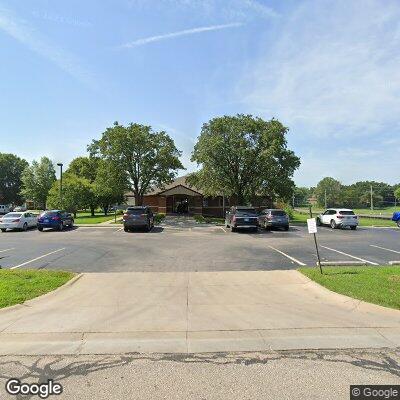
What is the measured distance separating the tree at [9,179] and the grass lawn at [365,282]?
102 m

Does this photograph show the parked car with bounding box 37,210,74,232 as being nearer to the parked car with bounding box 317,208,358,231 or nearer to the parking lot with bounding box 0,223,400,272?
the parking lot with bounding box 0,223,400,272

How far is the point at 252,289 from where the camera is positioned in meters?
9.32

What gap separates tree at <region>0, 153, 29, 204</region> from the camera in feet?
324

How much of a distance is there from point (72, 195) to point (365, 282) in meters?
38.2

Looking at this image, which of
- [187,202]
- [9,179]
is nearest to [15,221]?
[187,202]

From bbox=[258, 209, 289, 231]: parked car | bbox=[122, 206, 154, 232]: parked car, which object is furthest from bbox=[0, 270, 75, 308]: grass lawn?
bbox=[258, 209, 289, 231]: parked car

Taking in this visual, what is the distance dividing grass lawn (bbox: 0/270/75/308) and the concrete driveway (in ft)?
1.04

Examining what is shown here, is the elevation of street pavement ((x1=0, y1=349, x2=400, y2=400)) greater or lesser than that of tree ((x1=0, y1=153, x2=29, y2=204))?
lesser

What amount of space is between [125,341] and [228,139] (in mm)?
32607

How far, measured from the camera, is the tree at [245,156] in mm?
36344

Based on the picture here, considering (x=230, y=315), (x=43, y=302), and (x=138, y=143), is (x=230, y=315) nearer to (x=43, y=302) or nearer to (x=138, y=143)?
(x=43, y=302)

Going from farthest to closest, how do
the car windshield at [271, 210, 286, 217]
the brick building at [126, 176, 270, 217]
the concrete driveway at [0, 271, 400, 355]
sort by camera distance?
the brick building at [126, 176, 270, 217] < the car windshield at [271, 210, 286, 217] < the concrete driveway at [0, 271, 400, 355]

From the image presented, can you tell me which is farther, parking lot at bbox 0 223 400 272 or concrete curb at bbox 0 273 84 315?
parking lot at bbox 0 223 400 272

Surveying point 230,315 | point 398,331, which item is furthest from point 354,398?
point 230,315
